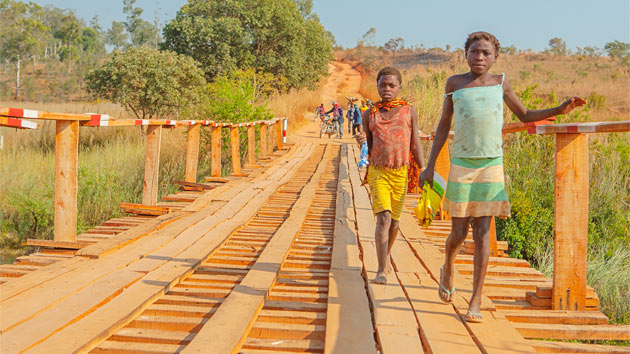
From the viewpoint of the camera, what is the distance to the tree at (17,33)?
5525 cm

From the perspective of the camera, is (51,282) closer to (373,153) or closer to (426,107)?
(373,153)

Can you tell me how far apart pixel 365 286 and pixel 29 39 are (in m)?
60.5

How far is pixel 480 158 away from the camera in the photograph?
3.25 metres

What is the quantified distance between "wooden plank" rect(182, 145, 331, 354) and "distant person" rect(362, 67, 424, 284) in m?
0.87

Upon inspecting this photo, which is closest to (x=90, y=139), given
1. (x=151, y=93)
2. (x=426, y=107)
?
(x=151, y=93)

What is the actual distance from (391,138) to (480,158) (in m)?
0.97

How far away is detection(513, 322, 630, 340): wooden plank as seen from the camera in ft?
10.5

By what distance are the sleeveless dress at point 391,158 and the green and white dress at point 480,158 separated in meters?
0.83

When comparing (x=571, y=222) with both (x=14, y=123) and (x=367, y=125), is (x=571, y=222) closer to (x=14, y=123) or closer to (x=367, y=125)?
(x=367, y=125)

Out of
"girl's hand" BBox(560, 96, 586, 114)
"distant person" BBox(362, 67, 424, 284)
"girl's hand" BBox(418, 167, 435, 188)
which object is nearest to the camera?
"girl's hand" BBox(560, 96, 586, 114)

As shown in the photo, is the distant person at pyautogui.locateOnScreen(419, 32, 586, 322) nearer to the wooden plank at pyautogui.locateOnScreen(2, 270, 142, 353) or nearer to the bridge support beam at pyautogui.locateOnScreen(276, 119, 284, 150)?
the wooden plank at pyautogui.locateOnScreen(2, 270, 142, 353)

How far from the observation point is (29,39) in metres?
56.2

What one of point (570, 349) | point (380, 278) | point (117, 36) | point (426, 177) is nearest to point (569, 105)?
point (426, 177)

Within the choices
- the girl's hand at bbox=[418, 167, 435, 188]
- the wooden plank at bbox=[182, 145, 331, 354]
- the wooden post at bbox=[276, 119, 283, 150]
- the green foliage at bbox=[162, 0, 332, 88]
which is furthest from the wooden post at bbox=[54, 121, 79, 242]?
the green foliage at bbox=[162, 0, 332, 88]
